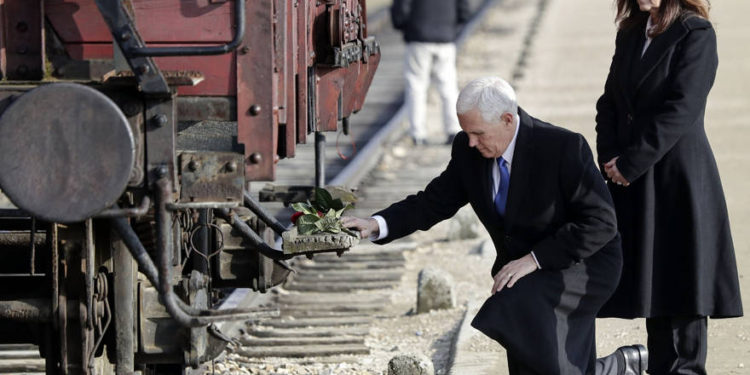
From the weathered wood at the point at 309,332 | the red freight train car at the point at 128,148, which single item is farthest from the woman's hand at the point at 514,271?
the weathered wood at the point at 309,332

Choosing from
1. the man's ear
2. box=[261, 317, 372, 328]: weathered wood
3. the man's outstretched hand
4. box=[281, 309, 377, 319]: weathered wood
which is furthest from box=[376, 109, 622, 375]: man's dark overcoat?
box=[281, 309, 377, 319]: weathered wood

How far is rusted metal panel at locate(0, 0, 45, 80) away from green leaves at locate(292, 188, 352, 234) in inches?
48.7

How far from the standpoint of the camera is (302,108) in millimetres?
5953

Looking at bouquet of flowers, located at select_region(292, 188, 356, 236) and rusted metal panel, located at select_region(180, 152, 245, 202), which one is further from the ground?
rusted metal panel, located at select_region(180, 152, 245, 202)

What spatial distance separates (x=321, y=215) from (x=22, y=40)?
1.42m

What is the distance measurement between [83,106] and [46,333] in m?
1.21

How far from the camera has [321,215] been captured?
19.5 ft

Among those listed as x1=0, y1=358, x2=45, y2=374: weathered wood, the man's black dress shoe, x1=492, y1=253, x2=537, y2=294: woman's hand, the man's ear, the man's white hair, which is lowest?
x1=0, y1=358, x2=45, y2=374: weathered wood

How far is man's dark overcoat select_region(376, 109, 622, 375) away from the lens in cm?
547

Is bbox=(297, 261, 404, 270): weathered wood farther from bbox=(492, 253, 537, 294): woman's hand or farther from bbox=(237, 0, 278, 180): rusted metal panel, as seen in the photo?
bbox=(237, 0, 278, 180): rusted metal panel

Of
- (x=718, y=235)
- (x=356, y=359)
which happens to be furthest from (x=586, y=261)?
(x=356, y=359)

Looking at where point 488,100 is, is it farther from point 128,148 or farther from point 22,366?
point 22,366

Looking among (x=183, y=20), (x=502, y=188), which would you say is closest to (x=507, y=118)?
(x=502, y=188)

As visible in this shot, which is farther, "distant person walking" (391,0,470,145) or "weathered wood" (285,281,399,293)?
"distant person walking" (391,0,470,145)
